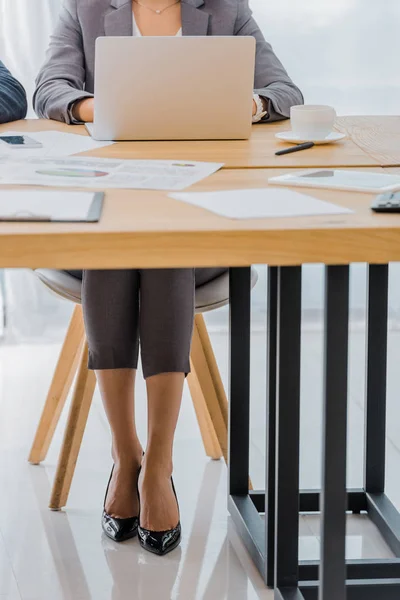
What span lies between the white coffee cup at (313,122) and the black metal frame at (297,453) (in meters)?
0.26

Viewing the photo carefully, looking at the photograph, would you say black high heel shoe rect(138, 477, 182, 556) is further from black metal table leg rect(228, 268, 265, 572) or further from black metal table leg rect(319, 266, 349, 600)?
black metal table leg rect(319, 266, 349, 600)

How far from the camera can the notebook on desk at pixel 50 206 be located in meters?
1.01

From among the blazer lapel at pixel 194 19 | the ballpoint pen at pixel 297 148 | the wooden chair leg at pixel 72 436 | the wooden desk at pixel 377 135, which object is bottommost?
the wooden chair leg at pixel 72 436

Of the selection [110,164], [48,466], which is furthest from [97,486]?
[110,164]

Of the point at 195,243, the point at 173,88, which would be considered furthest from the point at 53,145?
the point at 195,243

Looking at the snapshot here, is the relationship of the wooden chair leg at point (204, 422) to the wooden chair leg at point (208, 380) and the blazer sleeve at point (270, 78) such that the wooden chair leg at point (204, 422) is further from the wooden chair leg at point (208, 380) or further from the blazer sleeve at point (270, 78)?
the blazer sleeve at point (270, 78)

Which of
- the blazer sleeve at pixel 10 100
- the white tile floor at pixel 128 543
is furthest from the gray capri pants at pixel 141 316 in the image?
the blazer sleeve at pixel 10 100

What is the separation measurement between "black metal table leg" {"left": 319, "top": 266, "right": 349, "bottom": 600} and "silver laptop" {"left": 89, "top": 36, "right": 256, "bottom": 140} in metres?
0.61

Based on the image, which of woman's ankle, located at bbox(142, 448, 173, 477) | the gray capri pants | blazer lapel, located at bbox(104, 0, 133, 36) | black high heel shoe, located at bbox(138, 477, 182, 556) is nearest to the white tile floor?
black high heel shoe, located at bbox(138, 477, 182, 556)

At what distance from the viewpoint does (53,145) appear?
5.12 feet

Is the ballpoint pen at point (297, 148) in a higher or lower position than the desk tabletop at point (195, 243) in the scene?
lower

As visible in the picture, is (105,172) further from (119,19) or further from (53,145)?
(119,19)

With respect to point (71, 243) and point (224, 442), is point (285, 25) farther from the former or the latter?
point (71, 243)

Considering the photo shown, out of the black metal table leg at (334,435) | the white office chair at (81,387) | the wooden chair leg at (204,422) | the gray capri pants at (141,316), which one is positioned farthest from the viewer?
the wooden chair leg at (204,422)
